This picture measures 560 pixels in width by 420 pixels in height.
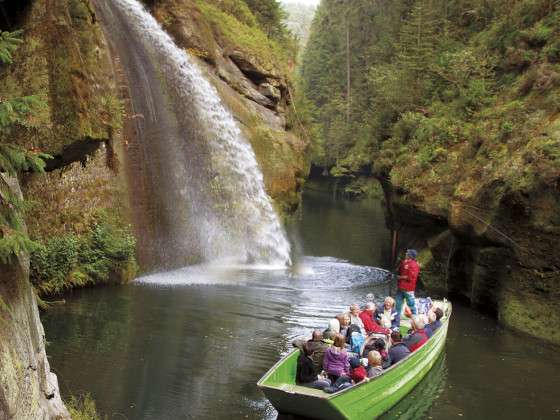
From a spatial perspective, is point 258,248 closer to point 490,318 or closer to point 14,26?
point 490,318

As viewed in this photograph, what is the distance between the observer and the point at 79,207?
690 inches

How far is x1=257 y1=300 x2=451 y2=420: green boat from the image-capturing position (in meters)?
9.20

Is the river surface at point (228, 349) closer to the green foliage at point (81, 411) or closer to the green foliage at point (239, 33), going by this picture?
the green foliage at point (81, 411)

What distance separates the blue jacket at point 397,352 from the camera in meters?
11.1

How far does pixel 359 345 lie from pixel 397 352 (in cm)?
95

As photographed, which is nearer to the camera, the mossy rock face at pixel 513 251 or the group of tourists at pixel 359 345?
the group of tourists at pixel 359 345

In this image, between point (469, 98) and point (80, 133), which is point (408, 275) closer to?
point (80, 133)

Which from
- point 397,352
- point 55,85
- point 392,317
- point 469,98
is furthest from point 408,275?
point 469,98

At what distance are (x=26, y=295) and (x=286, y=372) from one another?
4724mm

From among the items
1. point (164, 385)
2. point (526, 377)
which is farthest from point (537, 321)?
point (164, 385)

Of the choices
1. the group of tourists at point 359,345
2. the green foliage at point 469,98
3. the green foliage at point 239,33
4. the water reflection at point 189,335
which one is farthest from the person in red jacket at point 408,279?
the green foliage at point 239,33

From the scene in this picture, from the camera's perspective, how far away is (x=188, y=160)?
22078 millimetres

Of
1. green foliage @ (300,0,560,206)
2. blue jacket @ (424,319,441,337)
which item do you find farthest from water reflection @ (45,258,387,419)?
green foliage @ (300,0,560,206)

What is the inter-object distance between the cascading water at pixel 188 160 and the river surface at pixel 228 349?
1.50m
